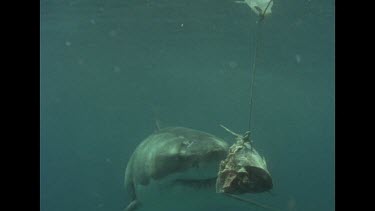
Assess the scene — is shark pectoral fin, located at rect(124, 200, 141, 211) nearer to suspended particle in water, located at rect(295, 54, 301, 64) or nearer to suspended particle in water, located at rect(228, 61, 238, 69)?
suspended particle in water, located at rect(295, 54, 301, 64)

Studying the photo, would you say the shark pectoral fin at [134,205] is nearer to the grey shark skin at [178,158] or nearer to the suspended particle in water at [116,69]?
the grey shark skin at [178,158]

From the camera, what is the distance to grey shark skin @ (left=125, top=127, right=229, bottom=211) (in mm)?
6135

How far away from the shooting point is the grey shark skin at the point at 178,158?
6.13 metres

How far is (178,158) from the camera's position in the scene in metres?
6.69

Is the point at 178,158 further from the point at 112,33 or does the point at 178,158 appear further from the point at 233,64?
the point at 233,64

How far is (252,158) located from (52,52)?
34.8 meters

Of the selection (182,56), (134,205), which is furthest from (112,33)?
(134,205)

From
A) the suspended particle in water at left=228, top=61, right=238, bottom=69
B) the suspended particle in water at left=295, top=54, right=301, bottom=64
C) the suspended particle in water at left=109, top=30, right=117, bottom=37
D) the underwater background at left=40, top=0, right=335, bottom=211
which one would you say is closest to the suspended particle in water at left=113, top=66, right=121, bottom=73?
the underwater background at left=40, top=0, right=335, bottom=211

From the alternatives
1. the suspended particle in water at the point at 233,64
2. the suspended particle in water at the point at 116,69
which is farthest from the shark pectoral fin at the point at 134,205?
the suspended particle in water at the point at 116,69
